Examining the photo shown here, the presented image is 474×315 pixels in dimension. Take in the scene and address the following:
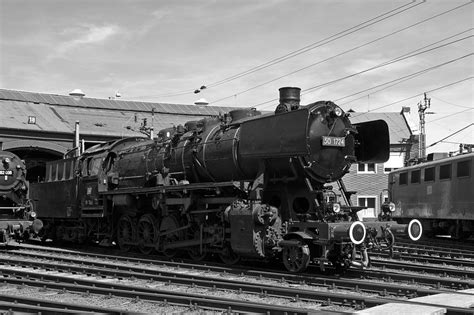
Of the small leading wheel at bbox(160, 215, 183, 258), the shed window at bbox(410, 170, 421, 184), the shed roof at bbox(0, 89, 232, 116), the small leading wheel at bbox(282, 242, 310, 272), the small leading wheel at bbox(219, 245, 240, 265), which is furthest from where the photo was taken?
the shed roof at bbox(0, 89, 232, 116)

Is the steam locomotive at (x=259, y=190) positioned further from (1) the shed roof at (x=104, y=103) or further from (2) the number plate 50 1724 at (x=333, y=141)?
(1) the shed roof at (x=104, y=103)

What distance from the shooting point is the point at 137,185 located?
16.5 meters

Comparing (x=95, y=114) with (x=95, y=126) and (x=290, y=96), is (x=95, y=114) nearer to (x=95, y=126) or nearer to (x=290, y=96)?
(x=95, y=126)

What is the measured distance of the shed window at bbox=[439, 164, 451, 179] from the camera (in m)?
21.4

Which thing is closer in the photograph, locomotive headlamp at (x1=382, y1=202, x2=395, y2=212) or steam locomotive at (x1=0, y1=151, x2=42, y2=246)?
locomotive headlamp at (x1=382, y1=202, x2=395, y2=212)

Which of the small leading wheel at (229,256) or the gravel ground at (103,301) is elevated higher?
the small leading wheel at (229,256)

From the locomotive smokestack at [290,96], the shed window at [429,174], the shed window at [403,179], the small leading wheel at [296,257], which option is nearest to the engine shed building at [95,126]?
the shed window at [403,179]

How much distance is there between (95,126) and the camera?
3631cm

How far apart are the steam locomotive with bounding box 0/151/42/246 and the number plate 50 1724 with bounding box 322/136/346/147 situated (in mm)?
11402

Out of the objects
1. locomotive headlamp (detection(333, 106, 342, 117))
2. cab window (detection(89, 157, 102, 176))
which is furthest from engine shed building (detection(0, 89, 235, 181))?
locomotive headlamp (detection(333, 106, 342, 117))

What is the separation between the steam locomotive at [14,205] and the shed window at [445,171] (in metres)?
15.5

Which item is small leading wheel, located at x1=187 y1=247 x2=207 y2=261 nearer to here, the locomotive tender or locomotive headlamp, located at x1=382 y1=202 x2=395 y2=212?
locomotive headlamp, located at x1=382 y1=202 x2=395 y2=212

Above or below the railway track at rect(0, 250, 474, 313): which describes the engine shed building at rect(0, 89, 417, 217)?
above

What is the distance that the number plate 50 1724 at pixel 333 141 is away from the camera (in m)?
11.5
